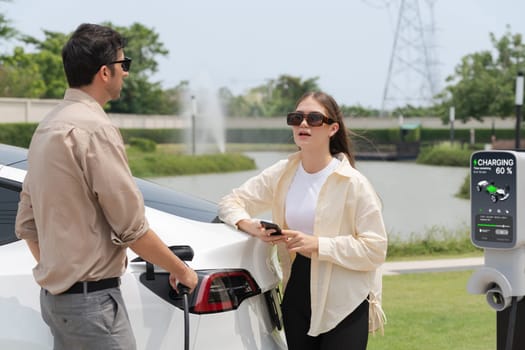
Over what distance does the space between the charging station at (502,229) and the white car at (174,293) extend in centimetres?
102

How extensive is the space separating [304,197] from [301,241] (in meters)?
0.30

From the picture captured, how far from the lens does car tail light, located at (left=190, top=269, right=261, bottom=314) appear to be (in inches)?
121

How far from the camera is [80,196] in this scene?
102 inches

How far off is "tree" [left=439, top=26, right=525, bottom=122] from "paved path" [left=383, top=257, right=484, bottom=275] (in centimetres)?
4368

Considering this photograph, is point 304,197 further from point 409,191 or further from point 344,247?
point 409,191

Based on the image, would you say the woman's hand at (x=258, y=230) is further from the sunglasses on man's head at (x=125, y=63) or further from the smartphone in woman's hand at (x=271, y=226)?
the sunglasses on man's head at (x=125, y=63)

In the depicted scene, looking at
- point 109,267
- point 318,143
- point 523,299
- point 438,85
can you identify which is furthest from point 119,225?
point 438,85

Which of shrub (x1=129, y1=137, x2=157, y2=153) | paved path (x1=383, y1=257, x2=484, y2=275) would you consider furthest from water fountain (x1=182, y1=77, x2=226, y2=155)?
paved path (x1=383, y1=257, x2=484, y2=275)

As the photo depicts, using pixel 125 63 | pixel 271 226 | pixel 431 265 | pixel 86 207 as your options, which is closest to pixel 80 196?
pixel 86 207

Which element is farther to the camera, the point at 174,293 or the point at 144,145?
the point at 144,145

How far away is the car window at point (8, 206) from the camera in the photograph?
326cm

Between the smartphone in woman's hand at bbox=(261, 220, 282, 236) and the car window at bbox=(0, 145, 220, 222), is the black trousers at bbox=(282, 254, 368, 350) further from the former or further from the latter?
the car window at bbox=(0, 145, 220, 222)

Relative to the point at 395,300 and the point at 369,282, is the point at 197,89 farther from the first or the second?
the point at 369,282

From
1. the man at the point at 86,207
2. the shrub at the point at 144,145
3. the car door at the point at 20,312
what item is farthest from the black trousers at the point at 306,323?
the shrub at the point at 144,145
